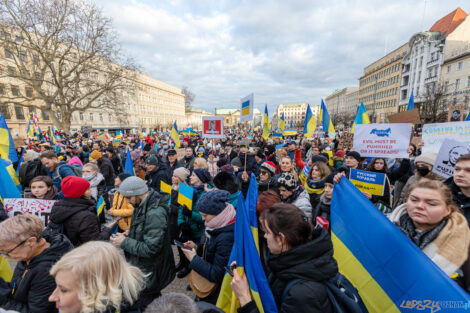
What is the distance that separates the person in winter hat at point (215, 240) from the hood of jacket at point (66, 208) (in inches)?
51.7

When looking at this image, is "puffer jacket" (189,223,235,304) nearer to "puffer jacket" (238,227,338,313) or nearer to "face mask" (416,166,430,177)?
"puffer jacket" (238,227,338,313)

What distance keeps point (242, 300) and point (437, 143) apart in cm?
503

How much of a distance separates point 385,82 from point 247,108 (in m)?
69.9

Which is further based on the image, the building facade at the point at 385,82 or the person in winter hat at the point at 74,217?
the building facade at the point at 385,82

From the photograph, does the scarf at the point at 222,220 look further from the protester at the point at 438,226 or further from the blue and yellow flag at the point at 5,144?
the blue and yellow flag at the point at 5,144

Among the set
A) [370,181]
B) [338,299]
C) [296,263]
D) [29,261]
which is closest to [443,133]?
[370,181]

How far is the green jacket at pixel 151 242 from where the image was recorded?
2.10 metres

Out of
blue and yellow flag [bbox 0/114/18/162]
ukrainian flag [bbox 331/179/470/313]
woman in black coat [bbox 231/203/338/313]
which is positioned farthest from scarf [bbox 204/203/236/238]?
blue and yellow flag [bbox 0/114/18/162]

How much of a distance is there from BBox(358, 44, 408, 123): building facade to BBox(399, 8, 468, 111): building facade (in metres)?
2.96

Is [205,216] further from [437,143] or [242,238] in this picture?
[437,143]

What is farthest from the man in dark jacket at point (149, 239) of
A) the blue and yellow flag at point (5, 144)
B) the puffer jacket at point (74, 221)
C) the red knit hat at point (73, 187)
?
the blue and yellow flag at point (5, 144)

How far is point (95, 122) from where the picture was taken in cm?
4872

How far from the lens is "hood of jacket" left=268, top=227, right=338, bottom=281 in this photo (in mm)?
1133

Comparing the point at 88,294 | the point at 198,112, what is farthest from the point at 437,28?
the point at 198,112
